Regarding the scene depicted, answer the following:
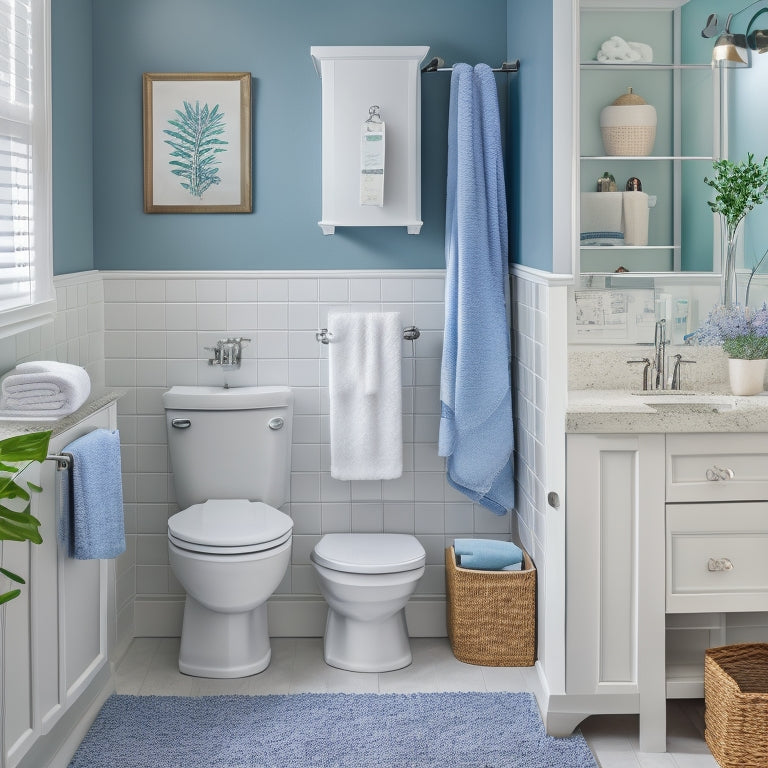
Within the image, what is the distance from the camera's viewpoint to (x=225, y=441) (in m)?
3.57

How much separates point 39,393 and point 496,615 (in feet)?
5.52

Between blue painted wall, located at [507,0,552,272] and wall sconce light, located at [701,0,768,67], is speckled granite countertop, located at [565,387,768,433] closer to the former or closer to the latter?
blue painted wall, located at [507,0,552,272]

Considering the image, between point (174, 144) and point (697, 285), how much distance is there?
1894mm

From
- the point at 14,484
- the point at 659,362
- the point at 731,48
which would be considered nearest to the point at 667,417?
the point at 659,362

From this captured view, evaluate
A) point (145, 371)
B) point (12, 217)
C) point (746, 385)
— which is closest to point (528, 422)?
point (746, 385)

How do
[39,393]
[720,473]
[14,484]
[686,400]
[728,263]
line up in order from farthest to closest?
[728,263], [686,400], [720,473], [39,393], [14,484]

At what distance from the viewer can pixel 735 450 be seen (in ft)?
9.02

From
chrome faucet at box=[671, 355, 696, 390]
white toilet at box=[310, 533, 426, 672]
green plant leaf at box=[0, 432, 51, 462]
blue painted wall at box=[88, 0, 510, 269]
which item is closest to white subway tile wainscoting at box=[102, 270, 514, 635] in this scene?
blue painted wall at box=[88, 0, 510, 269]

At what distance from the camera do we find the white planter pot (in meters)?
3.01

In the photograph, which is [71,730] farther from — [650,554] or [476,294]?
[476,294]

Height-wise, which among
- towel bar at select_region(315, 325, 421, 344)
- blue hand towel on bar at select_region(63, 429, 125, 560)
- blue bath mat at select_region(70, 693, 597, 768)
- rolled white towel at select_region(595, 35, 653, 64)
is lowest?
blue bath mat at select_region(70, 693, 597, 768)

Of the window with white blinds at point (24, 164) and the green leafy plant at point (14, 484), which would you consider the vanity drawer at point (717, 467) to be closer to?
the green leafy plant at point (14, 484)

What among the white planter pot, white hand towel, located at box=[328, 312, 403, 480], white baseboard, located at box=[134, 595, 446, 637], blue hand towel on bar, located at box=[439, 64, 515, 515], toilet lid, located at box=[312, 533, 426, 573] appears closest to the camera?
the white planter pot

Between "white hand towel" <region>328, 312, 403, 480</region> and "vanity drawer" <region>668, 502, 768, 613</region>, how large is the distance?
115 cm
